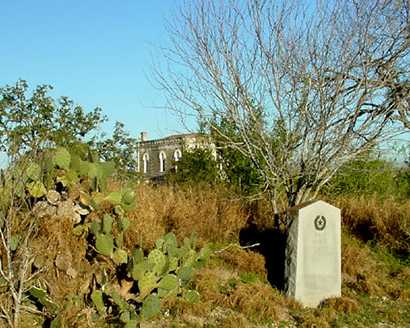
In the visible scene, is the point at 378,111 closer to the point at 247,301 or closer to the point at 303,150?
the point at 303,150

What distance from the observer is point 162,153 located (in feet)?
67.6

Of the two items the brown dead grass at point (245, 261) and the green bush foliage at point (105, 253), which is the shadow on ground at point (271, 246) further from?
the green bush foliage at point (105, 253)

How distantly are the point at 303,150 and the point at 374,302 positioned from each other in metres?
2.83

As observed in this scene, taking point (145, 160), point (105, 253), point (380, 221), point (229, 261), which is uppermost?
point (145, 160)

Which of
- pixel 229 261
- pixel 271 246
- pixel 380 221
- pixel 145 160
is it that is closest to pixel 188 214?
pixel 229 261

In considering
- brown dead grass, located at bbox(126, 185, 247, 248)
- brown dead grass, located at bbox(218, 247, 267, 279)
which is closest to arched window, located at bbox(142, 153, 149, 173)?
brown dead grass, located at bbox(126, 185, 247, 248)

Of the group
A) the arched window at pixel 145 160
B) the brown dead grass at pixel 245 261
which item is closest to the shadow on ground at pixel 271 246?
the brown dead grass at pixel 245 261

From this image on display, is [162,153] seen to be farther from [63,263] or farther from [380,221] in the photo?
[63,263]

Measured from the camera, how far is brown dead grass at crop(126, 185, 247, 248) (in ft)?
29.3

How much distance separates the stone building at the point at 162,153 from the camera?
14.0m

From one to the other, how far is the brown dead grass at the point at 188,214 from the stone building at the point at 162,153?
7.32ft

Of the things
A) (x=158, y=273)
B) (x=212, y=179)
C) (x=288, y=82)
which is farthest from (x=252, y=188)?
(x=158, y=273)

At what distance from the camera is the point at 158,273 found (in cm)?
668

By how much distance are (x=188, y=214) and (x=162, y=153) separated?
428 inches
